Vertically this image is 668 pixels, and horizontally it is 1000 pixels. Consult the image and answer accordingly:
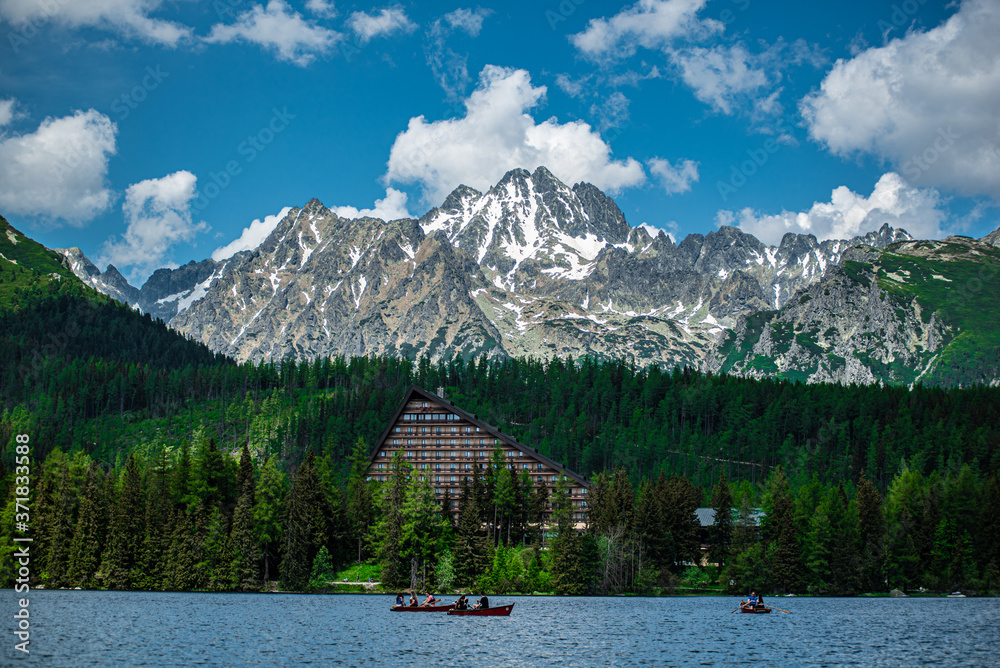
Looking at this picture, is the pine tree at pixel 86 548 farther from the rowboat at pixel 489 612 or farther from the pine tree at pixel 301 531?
the rowboat at pixel 489 612

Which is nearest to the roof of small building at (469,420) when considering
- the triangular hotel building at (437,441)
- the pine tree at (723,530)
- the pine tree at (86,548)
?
the triangular hotel building at (437,441)

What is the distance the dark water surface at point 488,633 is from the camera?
67.8 metres

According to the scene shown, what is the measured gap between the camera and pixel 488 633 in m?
83.8

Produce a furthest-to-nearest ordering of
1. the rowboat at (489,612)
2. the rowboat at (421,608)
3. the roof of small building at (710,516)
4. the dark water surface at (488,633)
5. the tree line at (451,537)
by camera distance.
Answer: the roof of small building at (710,516)
the tree line at (451,537)
the rowboat at (421,608)
the rowboat at (489,612)
the dark water surface at (488,633)

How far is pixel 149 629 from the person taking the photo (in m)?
79.6

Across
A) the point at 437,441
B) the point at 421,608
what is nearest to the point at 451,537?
the point at 421,608

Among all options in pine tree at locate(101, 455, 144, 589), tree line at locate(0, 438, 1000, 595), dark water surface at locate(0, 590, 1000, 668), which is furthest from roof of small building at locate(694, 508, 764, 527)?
pine tree at locate(101, 455, 144, 589)

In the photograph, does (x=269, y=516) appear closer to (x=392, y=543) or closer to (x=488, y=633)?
(x=392, y=543)

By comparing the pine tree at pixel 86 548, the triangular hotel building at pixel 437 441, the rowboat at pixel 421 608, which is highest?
the triangular hotel building at pixel 437 441

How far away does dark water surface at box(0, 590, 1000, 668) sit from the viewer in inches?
2667

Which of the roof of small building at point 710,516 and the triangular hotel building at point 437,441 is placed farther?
the triangular hotel building at point 437,441

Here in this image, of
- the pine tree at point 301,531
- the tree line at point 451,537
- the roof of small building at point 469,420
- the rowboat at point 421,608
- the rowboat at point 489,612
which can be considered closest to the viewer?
the rowboat at point 489,612

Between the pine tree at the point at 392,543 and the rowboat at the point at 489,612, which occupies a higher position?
the pine tree at the point at 392,543

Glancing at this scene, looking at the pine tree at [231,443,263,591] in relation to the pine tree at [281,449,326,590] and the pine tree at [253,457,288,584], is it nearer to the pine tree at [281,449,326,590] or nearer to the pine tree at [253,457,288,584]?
the pine tree at [253,457,288,584]
